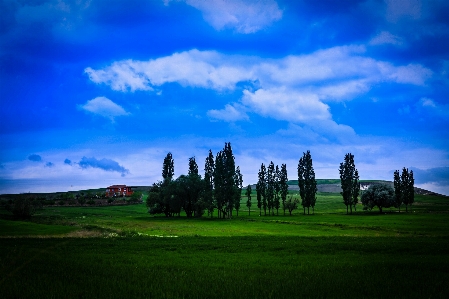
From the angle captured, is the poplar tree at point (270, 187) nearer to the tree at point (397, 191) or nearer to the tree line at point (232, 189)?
the tree line at point (232, 189)

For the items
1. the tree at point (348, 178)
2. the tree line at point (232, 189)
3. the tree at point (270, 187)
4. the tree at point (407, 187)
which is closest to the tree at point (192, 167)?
the tree line at point (232, 189)

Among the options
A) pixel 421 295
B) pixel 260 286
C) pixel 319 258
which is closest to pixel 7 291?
pixel 260 286

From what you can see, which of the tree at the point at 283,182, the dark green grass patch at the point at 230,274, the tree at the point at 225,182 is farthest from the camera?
the tree at the point at 283,182

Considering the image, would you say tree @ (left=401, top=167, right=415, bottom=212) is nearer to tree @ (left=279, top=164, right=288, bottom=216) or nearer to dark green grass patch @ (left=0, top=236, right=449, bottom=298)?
tree @ (left=279, top=164, right=288, bottom=216)

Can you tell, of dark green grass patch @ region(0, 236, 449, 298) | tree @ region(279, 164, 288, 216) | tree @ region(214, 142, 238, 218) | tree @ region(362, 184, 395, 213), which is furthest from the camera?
tree @ region(279, 164, 288, 216)

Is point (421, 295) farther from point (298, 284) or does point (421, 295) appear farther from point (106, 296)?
point (106, 296)

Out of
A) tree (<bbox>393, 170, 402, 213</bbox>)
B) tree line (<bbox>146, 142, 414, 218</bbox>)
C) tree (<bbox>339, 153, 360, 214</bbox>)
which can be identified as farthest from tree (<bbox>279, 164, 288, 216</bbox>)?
tree (<bbox>393, 170, 402, 213</bbox>)

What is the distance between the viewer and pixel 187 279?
53.8 ft

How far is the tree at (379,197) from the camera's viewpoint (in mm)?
118250

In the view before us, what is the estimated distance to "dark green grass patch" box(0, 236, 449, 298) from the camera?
543 inches

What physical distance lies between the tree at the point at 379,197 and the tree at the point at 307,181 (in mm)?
19350

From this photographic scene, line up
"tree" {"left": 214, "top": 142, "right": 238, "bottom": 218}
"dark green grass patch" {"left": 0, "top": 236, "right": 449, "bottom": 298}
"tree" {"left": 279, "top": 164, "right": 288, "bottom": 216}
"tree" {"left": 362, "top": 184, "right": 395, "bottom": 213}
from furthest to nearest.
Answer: "tree" {"left": 279, "top": 164, "right": 288, "bottom": 216}, "tree" {"left": 362, "top": 184, "right": 395, "bottom": 213}, "tree" {"left": 214, "top": 142, "right": 238, "bottom": 218}, "dark green grass patch" {"left": 0, "top": 236, "right": 449, "bottom": 298}

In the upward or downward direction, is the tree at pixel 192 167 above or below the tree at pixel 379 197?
above

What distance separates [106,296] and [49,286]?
3555 millimetres
